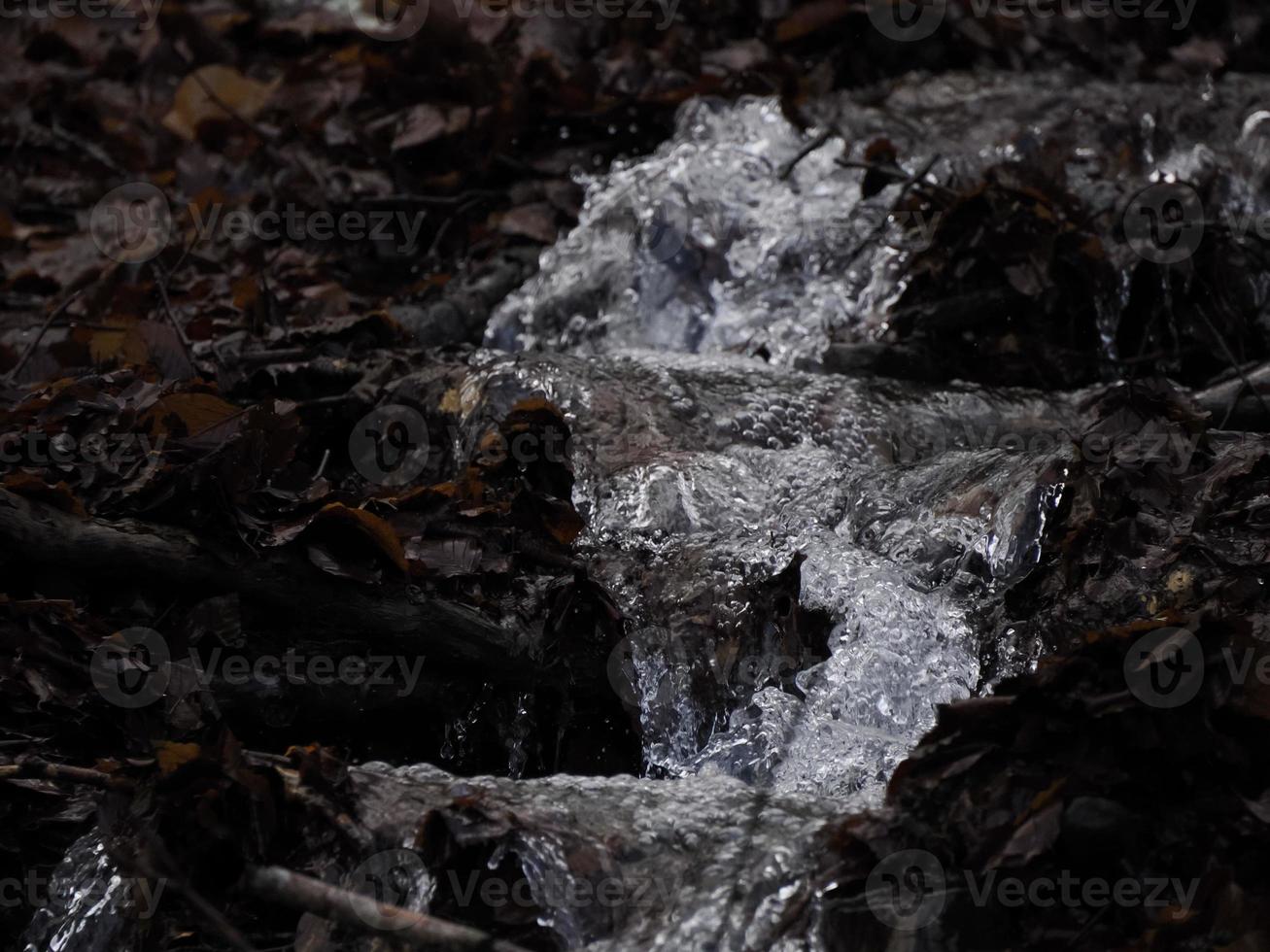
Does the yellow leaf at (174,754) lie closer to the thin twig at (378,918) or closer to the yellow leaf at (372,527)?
the thin twig at (378,918)

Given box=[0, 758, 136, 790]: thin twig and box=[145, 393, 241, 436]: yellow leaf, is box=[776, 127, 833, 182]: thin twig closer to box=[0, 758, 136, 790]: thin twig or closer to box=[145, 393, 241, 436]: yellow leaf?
box=[145, 393, 241, 436]: yellow leaf

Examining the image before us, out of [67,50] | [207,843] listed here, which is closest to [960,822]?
[207,843]

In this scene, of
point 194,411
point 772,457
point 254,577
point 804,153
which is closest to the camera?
point 254,577

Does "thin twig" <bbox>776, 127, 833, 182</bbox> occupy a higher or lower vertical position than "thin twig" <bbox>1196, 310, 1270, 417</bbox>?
lower

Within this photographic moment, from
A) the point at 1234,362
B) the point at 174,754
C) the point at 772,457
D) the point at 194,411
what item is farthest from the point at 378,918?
the point at 1234,362

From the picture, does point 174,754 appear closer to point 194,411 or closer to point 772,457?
point 194,411

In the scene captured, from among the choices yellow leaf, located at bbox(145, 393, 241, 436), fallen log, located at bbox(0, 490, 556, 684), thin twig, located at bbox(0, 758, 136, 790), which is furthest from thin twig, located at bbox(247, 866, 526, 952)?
yellow leaf, located at bbox(145, 393, 241, 436)

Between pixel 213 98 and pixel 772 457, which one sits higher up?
pixel 772 457

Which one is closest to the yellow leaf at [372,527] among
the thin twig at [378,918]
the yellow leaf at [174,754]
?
the yellow leaf at [174,754]

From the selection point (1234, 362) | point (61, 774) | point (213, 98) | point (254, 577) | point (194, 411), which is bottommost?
point (213, 98)
